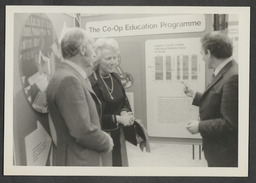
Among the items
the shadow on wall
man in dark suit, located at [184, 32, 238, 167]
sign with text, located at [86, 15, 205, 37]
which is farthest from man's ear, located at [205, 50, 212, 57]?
the shadow on wall

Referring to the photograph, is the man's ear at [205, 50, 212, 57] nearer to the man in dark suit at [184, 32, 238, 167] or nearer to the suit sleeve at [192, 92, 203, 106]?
the man in dark suit at [184, 32, 238, 167]

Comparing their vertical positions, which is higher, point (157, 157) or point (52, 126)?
point (52, 126)

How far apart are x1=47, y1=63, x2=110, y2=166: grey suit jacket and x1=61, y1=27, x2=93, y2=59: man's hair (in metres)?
0.05

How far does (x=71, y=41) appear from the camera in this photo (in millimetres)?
1402

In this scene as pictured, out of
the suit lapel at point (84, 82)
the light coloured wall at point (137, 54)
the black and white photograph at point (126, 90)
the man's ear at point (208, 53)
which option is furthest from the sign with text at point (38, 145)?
the man's ear at point (208, 53)

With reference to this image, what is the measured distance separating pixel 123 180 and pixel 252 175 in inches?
20.1

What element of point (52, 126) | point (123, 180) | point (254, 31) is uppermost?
point (254, 31)

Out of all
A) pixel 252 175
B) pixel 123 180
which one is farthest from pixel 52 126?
pixel 252 175

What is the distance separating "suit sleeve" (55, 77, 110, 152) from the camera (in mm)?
1380

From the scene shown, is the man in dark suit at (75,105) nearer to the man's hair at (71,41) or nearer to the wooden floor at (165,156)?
the man's hair at (71,41)

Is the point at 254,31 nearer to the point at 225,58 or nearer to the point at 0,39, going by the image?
the point at 225,58

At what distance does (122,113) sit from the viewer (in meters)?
1.42

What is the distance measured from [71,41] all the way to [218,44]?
0.56 meters

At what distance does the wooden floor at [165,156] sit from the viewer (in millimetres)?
1432
